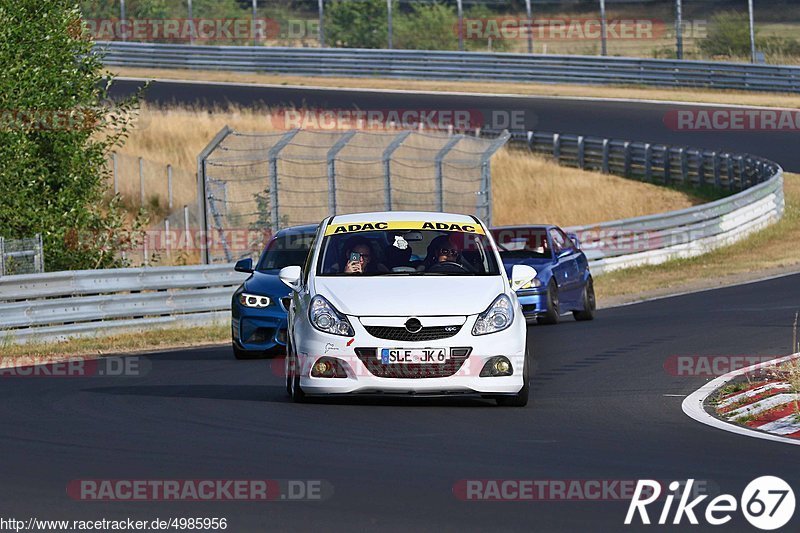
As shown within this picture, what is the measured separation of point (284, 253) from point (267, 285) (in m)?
0.89

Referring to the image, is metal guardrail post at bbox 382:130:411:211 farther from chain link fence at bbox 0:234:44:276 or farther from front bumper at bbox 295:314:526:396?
front bumper at bbox 295:314:526:396

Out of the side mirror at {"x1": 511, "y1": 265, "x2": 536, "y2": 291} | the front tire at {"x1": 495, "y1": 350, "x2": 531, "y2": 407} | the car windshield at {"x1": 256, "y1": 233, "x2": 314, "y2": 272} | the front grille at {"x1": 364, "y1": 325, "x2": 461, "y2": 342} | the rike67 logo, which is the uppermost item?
the side mirror at {"x1": 511, "y1": 265, "x2": 536, "y2": 291}

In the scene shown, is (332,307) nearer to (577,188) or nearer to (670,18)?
(577,188)

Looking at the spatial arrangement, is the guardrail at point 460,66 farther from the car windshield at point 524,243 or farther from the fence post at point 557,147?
the car windshield at point 524,243

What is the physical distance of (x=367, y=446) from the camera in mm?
9367

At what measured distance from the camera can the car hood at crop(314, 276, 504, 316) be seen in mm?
11055

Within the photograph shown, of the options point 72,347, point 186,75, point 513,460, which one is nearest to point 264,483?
point 513,460

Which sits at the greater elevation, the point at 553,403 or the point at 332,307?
the point at 332,307

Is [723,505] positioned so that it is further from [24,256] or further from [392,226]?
[24,256]

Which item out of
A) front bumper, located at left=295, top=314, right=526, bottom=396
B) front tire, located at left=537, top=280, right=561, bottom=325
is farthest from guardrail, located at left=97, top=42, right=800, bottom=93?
front bumper, located at left=295, top=314, right=526, bottom=396

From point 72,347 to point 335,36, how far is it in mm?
45160

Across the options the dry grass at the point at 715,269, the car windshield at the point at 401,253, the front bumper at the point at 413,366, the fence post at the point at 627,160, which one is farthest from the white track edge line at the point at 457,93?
the front bumper at the point at 413,366

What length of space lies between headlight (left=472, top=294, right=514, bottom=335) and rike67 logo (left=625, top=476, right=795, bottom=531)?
3.34 m

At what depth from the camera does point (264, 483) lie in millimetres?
8000
